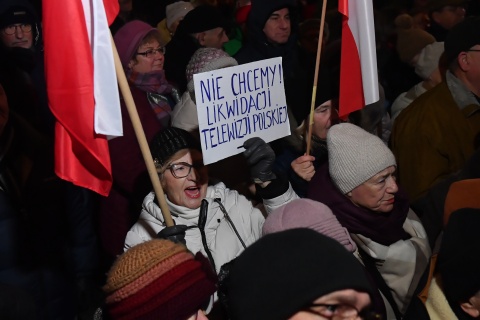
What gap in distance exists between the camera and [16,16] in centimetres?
577

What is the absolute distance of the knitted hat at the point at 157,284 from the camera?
2.71 metres

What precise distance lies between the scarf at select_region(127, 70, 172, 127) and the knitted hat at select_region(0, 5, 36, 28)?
98 centimetres

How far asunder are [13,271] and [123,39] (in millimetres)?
1978

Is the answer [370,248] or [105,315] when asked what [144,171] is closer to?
[370,248]

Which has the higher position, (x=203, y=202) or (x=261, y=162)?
(x=261, y=162)

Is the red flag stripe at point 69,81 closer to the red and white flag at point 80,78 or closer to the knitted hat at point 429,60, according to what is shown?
the red and white flag at point 80,78

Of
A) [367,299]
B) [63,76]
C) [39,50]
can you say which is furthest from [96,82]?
[39,50]

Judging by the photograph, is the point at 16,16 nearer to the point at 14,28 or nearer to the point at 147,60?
the point at 14,28

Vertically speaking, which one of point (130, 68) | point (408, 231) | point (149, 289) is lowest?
point (408, 231)

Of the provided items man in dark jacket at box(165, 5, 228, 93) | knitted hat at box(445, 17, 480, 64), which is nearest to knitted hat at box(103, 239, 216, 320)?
knitted hat at box(445, 17, 480, 64)

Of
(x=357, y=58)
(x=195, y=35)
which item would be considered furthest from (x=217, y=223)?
(x=195, y=35)

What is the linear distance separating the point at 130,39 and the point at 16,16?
0.96 m

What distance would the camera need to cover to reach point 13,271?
4.08 metres

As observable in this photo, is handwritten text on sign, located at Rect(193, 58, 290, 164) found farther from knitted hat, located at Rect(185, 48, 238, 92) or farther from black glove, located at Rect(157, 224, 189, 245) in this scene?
knitted hat, located at Rect(185, 48, 238, 92)
